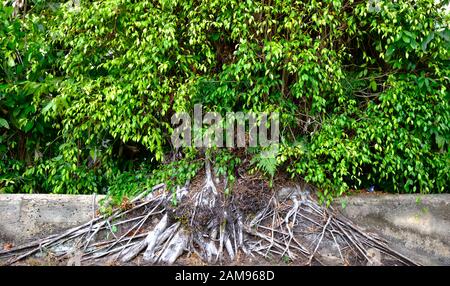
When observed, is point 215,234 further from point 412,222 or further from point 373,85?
point 373,85

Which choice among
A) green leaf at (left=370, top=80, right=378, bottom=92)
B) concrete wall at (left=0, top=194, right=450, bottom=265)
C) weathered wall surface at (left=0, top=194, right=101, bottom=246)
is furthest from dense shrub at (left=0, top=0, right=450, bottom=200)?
weathered wall surface at (left=0, top=194, right=101, bottom=246)

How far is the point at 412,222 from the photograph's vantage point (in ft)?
14.2

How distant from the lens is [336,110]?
4.47m

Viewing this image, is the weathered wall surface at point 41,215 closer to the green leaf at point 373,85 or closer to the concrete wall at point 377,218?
the concrete wall at point 377,218

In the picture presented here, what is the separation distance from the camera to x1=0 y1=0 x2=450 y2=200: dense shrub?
13.5 ft

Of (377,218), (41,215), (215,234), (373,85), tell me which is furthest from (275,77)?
(41,215)

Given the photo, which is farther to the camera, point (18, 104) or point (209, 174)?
point (18, 104)

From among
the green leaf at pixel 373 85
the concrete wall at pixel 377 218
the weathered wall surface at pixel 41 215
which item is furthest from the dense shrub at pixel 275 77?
the weathered wall surface at pixel 41 215

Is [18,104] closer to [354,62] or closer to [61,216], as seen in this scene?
[61,216]

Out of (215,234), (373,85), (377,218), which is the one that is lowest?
(215,234)

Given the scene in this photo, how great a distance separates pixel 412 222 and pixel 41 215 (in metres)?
4.30
